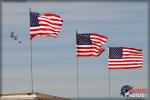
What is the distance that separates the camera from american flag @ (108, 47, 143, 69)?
8119cm

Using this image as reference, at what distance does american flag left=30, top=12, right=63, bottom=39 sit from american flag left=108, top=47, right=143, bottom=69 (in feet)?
43.9

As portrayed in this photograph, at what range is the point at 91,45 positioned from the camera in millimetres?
78062

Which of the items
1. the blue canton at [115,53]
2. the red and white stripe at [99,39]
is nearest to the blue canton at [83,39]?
the red and white stripe at [99,39]

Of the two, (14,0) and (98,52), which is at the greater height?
(14,0)

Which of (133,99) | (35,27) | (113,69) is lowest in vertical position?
(133,99)

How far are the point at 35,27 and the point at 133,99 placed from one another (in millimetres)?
77901

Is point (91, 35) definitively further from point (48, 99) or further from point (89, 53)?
point (48, 99)

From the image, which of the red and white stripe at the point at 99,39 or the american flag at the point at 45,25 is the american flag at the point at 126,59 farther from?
the american flag at the point at 45,25

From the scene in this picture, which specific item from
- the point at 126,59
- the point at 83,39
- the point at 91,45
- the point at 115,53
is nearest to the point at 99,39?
the point at 91,45

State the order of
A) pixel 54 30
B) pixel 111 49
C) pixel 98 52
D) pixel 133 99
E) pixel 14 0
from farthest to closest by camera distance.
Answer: pixel 133 99
pixel 111 49
pixel 98 52
pixel 54 30
pixel 14 0

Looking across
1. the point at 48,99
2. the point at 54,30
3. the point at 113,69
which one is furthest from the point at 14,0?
the point at 113,69

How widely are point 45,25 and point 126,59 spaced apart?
49.1 ft

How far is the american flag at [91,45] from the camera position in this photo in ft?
255

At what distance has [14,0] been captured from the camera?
6481 centimetres
